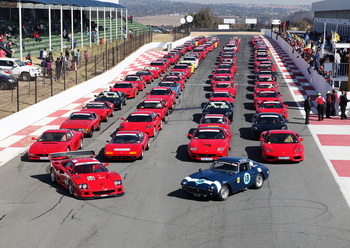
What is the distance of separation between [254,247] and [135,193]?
18.1 feet

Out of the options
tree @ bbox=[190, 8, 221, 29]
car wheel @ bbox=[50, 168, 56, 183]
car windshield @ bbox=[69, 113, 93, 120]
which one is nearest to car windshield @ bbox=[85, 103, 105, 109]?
car windshield @ bbox=[69, 113, 93, 120]

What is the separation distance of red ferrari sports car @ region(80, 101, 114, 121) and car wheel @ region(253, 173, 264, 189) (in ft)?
40.8

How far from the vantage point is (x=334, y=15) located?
79.9 m

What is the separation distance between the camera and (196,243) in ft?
43.3

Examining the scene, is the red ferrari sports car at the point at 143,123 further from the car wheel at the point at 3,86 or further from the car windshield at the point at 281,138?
the car wheel at the point at 3,86

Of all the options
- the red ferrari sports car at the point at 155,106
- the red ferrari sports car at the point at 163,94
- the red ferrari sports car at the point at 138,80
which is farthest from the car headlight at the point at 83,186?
the red ferrari sports car at the point at 138,80

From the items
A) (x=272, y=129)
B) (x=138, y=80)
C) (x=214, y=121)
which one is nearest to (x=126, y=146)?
(x=214, y=121)

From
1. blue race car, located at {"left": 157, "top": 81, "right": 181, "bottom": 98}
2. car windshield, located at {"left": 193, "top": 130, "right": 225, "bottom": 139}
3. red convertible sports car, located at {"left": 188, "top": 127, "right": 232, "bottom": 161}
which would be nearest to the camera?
red convertible sports car, located at {"left": 188, "top": 127, "right": 232, "bottom": 161}

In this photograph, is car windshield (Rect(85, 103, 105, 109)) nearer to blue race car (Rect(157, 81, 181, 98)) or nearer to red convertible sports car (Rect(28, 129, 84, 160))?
red convertible sports car (Rect(28, 129, 84, 160))

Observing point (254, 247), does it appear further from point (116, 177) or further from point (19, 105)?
point (19, 105)

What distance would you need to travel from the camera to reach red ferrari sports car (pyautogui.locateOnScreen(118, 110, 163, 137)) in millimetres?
25219

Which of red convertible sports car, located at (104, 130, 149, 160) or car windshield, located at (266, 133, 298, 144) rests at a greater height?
car windshield, located at (266, 133, 298, 144)

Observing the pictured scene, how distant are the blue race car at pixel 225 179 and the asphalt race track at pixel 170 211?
268 millimetres

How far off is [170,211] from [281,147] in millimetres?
7293
